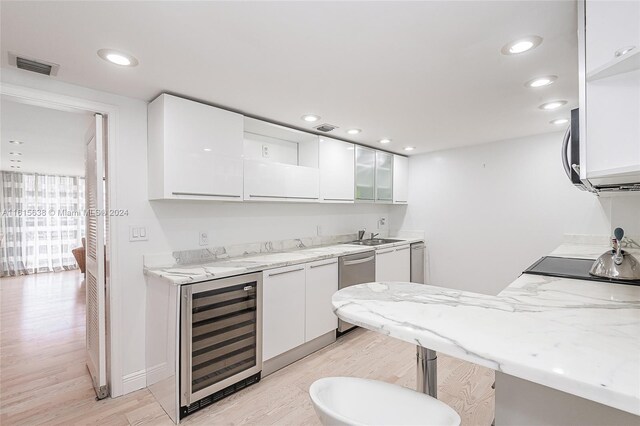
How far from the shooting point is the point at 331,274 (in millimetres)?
3039

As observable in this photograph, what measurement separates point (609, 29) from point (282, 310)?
2.48 meters

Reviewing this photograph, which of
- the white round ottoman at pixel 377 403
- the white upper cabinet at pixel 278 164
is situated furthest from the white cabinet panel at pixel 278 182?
the white round ottoman at pixel 377 403

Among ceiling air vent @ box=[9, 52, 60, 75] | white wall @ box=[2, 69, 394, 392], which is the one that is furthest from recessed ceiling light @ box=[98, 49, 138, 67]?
white wall @ box=[2, 69, 394, 392]

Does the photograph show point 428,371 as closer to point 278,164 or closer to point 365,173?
point 278,164

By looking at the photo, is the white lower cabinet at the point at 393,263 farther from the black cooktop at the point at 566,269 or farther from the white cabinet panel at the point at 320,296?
the black cooktop at the point at 566,269

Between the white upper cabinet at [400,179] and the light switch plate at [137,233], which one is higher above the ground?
the white upper cabinet at [400,179]

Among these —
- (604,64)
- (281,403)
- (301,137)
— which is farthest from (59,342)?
(604,64)

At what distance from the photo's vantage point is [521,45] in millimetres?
1591

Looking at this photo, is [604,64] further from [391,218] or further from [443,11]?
[391,218]

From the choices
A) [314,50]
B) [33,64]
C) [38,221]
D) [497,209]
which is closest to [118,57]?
[33,64]

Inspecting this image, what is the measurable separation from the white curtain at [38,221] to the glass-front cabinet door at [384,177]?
7495mm

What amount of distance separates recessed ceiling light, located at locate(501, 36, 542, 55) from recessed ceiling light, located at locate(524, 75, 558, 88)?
502 mm

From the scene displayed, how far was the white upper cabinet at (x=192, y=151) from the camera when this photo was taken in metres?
2.18

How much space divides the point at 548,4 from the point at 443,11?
426 mm
